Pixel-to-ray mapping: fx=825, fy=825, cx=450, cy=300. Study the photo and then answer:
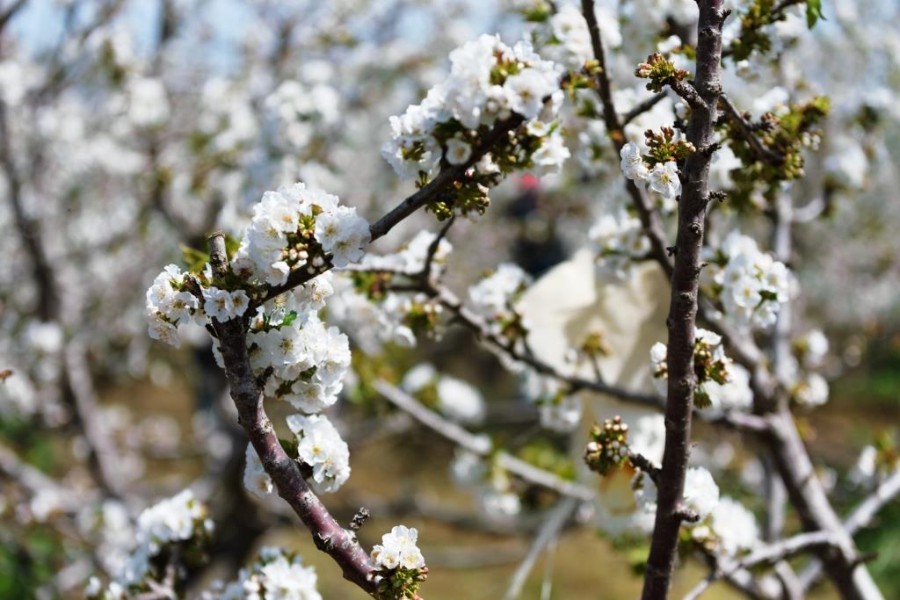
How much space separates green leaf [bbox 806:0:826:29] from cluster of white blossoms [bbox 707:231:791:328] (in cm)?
41

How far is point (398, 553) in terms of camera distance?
105 cm

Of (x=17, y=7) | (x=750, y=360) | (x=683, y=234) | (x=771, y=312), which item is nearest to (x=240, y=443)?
(x=17, y=7)

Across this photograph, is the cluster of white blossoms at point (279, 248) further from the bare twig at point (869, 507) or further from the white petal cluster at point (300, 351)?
the bare twig at point (869, 507)

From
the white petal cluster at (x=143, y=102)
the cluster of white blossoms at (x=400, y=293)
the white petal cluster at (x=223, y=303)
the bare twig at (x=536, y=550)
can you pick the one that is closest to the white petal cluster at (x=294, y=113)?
the cluster of white blossoms at (x=400, y=293)

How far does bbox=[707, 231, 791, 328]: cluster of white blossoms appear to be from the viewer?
1.48 meters

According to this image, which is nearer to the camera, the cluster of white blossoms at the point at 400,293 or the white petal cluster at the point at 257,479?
the white petal cluster at the point at 257,479

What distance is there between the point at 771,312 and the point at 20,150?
520cm

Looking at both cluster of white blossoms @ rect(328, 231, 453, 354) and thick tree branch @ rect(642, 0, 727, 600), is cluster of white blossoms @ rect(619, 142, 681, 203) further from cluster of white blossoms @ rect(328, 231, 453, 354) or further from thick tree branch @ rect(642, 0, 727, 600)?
cluster of white blossoms @ rect(328, 231, 453, 354)

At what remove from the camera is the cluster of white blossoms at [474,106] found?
925 mm

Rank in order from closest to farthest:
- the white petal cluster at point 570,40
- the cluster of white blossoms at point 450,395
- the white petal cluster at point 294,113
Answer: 1. the white petal cluster at point 570,40
2. the white petal cluster at point 294,113
3. the cluster of white blossoms at point 450,395

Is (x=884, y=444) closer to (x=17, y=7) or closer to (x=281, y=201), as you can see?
(x=281, y=201)

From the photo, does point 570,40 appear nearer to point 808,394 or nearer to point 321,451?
point 321,451

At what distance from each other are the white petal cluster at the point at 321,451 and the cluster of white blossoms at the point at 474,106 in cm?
38

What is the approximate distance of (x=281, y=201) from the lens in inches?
40.2
